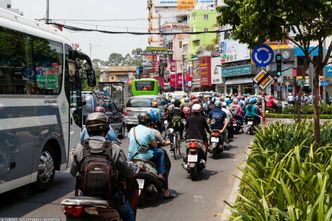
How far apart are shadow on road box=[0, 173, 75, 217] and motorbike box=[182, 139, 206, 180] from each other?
239cm

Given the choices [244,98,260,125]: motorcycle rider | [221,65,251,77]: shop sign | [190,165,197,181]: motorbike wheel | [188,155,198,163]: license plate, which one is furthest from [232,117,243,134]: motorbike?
[221,65,251,77]: shop sign

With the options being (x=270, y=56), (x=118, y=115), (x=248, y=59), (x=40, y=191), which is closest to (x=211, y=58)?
(x=248, y=59)

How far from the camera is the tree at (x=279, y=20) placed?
284 inches

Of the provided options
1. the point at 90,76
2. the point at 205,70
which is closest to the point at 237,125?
the point at 90,76

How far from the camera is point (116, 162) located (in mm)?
4223

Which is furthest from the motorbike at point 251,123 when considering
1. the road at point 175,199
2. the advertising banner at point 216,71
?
the advertising banner at point 216,71

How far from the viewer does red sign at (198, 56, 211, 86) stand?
65438 mm

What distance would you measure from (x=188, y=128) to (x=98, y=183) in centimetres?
613

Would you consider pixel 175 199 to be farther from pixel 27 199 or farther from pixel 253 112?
pixel 253 112

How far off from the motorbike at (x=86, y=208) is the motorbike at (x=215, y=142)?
846 centimetres

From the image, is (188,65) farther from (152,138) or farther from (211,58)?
(152,138)

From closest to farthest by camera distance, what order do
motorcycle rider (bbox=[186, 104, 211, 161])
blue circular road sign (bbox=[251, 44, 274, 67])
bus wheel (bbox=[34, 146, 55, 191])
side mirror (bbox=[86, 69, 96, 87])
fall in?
bus wheel (bbox=[34, 146, 55, 191]), motorcycle rider (bbox=[186, 104, 211, 161]), side mirror (bbox=[86, 69, 96, 87]), blue circular road sign (bbox=[251, 44, 274, 67])

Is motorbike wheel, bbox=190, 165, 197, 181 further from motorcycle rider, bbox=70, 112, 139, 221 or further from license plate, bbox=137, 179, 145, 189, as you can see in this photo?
motorcycle rider, bbox=70, 112, 139, 221

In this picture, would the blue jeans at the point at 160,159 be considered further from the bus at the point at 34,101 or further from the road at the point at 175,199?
the bus at the point at 34,101
